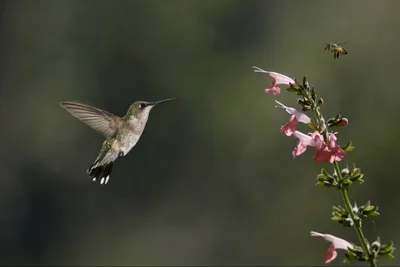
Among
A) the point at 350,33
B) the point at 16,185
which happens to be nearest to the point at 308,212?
the point at 350,33

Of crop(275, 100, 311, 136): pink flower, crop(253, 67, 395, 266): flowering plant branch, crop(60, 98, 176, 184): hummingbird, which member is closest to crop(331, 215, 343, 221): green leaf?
crop(253, 67, 395, 266): flowering plant branch

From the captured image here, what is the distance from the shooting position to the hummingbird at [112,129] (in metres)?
2.98

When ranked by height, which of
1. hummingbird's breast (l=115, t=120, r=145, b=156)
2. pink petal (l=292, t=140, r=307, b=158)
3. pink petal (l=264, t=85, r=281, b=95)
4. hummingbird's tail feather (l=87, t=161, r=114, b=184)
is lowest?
hummingbird's tail feather (l=87, t=161, r=114, b=184)

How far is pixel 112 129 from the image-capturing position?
10.3ft

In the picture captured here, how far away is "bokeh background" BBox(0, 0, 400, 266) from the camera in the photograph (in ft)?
35.0

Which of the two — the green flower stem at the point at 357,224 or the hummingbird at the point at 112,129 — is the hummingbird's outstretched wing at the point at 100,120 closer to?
the hummingbird at the point at 112,129

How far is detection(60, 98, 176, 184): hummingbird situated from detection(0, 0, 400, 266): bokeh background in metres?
6.79

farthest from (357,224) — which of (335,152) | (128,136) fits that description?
(128,136)

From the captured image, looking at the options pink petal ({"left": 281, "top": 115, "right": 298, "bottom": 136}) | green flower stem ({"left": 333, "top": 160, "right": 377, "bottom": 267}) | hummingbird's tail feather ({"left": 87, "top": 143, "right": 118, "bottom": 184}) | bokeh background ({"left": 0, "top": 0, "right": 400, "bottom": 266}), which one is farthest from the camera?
bokeh background ({"left": 0, "top": 0, "right": 400, "bottom": 266})

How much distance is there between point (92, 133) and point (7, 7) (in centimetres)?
398

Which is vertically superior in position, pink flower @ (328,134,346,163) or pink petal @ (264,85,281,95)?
pink petal @ (264,85,281,95)

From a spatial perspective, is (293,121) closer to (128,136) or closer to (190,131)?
(128,136)

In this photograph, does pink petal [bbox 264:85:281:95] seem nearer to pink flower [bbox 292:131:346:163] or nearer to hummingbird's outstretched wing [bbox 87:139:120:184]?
pink flower [bbox 292:131:346:163]

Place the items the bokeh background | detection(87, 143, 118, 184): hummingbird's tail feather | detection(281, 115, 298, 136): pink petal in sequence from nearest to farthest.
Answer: detection(281, 115, 298, 136): pink petal
detection(87, 143, 118, 184): hummingbird's tail feather
the bokeh background
